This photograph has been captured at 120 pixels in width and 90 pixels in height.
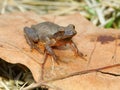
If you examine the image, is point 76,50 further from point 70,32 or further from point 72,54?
point 70,32

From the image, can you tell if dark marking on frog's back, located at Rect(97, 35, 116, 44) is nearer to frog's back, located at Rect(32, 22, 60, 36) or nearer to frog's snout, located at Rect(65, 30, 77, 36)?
frog's snout, located at Rect(65, 30, 77, 36)

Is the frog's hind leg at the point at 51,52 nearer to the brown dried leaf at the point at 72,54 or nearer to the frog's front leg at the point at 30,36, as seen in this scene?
the brown dried leaf at the point at 72,54

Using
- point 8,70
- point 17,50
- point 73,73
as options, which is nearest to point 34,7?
point 8,70

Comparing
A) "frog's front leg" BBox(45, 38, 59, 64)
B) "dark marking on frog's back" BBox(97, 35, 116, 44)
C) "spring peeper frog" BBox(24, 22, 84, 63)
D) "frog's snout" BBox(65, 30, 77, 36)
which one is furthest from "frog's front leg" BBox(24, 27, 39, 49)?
"dark marking on frog's back" BBox(97, 35, 116, 44)

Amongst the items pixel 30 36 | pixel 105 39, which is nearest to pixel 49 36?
pixel 30 36

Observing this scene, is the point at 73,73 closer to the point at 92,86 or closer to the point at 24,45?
the point at 92,86

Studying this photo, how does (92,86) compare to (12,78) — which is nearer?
(92,86)

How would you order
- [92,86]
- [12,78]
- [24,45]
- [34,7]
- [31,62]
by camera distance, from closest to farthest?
1. [92,86]
2. [31,62]
3. [24,45]
4. [12,78]
5. [34,7]
